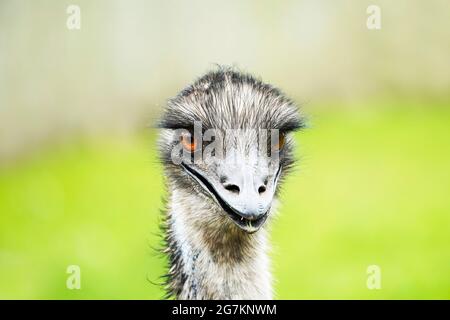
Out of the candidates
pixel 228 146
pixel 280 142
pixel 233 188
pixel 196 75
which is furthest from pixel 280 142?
pixel 196 75

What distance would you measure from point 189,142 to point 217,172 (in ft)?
0.64

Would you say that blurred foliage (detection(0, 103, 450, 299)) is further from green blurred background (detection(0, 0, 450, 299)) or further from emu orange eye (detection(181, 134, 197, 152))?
emu orange eye (detection(181, 134, 197, 152))

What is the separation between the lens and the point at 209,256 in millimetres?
2891

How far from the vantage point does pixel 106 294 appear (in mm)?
4672

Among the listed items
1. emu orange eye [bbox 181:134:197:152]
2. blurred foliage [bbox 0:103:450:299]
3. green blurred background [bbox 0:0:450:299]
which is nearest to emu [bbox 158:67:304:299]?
emu orange eye [bbox 181:134:197:152]

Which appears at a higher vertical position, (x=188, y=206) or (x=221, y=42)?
(x=221, y=42)

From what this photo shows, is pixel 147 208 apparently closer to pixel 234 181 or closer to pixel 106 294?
pixel 106 294

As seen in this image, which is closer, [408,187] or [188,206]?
[188,206]

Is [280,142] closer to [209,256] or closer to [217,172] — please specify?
[217,172]

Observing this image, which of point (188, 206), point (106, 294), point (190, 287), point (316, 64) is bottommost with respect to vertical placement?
point (106, 294)

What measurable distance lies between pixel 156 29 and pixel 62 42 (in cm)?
67
